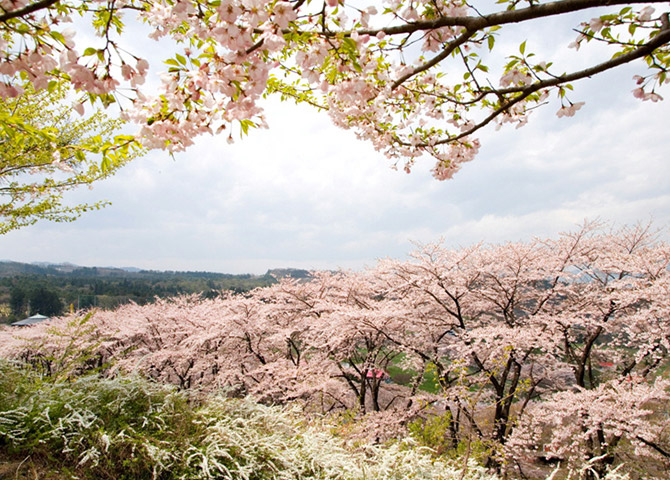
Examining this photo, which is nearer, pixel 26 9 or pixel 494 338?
pixel 26 9

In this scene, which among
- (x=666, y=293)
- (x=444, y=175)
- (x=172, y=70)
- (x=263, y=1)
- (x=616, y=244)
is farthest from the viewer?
(x=616, y=244)

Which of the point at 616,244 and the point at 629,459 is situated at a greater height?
the point at 616,244

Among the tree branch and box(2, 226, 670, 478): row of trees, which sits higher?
the tree branch

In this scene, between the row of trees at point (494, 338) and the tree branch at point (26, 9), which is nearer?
the tree branch at point (26, 9)

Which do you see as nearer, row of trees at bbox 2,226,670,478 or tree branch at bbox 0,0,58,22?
tree branch at bbox 0,0,58,22

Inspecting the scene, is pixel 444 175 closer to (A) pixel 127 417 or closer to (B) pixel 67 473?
(A) pixel 127 417

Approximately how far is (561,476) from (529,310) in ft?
15.2

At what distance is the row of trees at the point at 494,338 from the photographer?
20.8ft

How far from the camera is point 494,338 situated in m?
7.46

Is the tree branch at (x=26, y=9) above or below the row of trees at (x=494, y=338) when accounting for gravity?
above

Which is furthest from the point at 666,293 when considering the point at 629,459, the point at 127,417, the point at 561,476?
the point at 127,417

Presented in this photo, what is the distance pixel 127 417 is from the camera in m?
2.70

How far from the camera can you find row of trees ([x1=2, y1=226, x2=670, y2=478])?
6340 millimetres

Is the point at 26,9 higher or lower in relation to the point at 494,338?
higher
